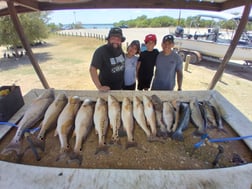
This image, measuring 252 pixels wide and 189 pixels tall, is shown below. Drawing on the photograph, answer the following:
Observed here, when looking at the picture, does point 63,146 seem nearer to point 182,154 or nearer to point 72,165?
point 72,165

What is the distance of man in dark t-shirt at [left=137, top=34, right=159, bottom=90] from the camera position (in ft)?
10.6

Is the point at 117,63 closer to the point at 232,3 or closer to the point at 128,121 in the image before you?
the point at 128,121

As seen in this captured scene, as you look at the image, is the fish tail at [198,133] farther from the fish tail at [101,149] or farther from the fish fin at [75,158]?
the fish fin at [75,158]

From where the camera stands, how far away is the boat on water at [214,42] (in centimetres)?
999

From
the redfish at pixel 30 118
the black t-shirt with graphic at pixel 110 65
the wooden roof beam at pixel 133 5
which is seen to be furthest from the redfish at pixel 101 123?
the wooden roof beam at pixel 133 5

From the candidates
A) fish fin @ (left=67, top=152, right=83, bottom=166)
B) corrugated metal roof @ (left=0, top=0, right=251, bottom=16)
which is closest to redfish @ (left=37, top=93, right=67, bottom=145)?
fish fin @ (left=67, top=152, right=83, bottom=166)

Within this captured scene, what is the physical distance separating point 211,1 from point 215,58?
898 centimetres

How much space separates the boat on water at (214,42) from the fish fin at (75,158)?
35.1 ft

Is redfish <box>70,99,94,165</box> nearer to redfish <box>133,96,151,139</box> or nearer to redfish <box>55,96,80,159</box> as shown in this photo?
redfish <box>55,96,80,159</box>

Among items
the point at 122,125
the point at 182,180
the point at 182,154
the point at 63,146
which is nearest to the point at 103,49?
the point at 122,125

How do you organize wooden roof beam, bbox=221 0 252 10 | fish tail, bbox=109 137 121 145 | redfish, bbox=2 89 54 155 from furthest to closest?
1. wooden roof beam, bbox=221 0 252 10
2. fish tail, bbox=109 137 121 145
3. redfish, bbox=2 89 54 155

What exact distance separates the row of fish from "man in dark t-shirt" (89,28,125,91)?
2.11 ft

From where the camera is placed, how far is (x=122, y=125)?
6.98 ft

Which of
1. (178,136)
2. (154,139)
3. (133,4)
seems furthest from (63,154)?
(133,4)
